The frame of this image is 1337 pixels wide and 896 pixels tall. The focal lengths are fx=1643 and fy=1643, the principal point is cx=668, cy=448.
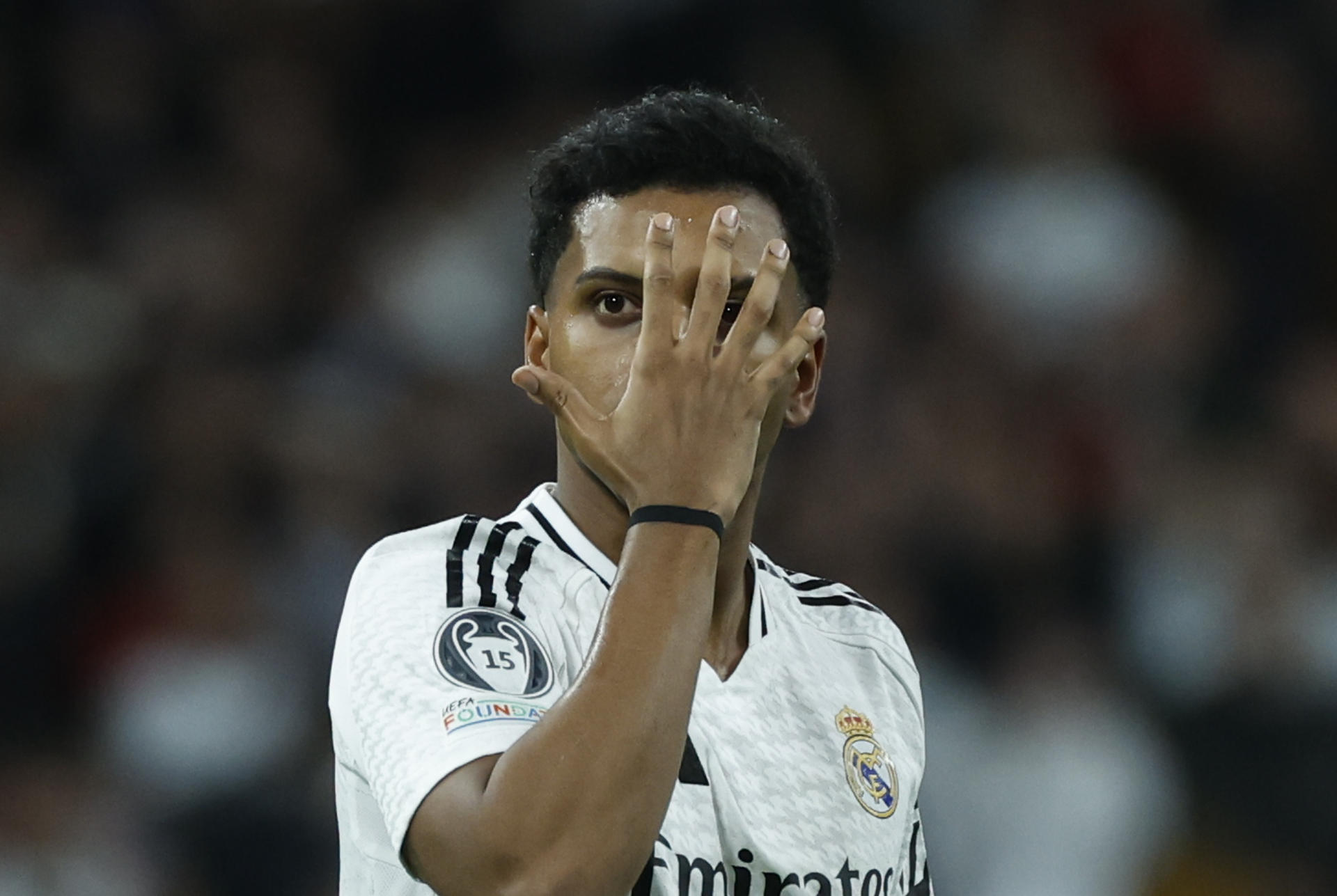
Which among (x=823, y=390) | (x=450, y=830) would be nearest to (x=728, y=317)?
(x=450, y=830)

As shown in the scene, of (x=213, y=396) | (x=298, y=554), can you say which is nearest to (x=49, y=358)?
(x=213, y=396)

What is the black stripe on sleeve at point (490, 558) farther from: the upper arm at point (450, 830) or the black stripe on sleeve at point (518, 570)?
the upper arm at point (450, 830)

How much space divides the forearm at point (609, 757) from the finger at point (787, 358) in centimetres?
27

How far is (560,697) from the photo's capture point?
2166 mm

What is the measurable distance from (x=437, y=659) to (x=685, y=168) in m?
0.94

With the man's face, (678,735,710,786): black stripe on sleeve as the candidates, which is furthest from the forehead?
(678,735,710,786): black stripe on sleeve

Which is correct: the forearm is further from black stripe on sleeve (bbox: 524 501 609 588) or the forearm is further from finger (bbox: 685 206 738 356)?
black stripe on sleeve (bbox: 524 501 609 588)

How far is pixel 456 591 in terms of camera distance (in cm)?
240

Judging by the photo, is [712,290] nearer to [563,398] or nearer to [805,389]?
[563,398]

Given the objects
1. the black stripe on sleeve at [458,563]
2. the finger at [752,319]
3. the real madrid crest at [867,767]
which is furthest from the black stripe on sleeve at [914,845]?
the finger at [752,319]

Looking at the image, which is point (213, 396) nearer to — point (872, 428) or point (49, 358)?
point (49, 358)

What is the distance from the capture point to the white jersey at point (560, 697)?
7.21 feet

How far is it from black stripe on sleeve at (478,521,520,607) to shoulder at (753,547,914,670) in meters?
0.60

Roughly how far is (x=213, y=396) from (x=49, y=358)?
71cm
